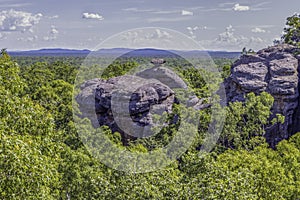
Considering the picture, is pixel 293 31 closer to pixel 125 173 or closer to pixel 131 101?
pixel 131 101

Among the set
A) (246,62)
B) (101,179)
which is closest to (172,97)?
(246,62)

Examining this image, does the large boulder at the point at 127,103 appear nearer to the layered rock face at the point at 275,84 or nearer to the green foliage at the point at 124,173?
the green foliage at the point at 124,173

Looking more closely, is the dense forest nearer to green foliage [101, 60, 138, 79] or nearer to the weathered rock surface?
the weathered rock surface

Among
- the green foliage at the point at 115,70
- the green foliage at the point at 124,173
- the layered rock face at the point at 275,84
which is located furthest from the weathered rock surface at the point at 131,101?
the green foliage at the point at 115,70

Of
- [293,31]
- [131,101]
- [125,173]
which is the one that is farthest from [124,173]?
[293,31]

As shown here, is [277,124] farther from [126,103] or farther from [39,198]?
[39,198]
